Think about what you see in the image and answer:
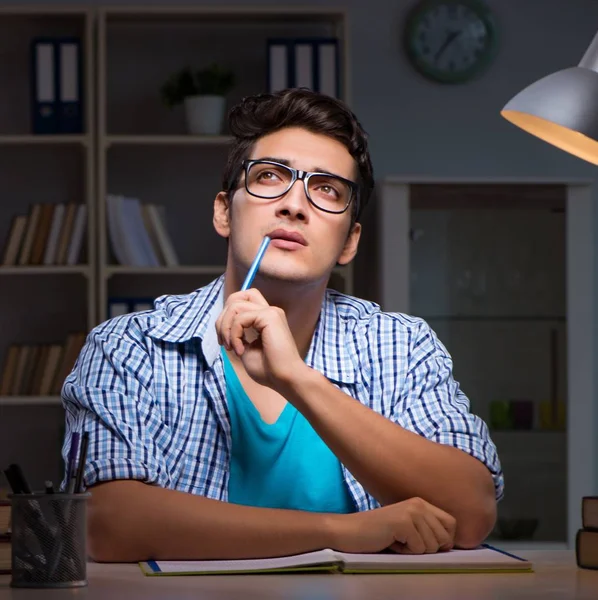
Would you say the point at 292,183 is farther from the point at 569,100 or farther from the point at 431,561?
the point at 431,561

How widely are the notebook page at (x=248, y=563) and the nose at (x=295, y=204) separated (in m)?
0.61

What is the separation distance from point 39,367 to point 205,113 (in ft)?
3.68

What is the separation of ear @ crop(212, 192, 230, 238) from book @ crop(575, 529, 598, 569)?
2.91 ft

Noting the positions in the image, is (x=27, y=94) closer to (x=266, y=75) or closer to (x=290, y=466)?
(x=266, y=75)

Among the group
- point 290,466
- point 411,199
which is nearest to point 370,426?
point 290,466

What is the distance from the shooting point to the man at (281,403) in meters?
1.50

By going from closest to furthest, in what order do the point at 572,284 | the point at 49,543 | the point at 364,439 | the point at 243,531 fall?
1. the point at 49,543
2. the point at 243,531
3. the point at 364,439
4. the point at 572,284

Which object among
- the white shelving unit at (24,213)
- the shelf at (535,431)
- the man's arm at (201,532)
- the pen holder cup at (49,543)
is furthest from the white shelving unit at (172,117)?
the pen holder cup at (49,543)

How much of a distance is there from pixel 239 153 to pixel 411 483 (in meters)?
0.69

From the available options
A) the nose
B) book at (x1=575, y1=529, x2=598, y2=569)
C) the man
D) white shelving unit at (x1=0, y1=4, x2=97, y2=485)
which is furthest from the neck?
white shelving unit at (x1=0, y1=4, x2=97, y2=485)

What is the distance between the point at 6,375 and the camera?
13.6 feet

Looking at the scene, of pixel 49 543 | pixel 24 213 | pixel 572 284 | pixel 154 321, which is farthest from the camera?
pixel 24 213

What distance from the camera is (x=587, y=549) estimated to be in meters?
1.38

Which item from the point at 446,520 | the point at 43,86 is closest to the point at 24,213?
the point at 43,86
